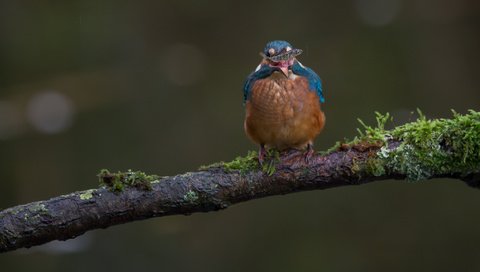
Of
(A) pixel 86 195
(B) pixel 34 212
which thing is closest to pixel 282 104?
(A) pixel 86 195

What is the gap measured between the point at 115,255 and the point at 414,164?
9.12ft

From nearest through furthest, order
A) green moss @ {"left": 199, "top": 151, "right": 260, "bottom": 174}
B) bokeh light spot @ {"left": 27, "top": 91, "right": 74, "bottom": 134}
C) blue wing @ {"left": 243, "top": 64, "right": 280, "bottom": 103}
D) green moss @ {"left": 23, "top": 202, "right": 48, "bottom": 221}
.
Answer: green moss @ {"left": 23, "top": 202, "right": 48, "bottom": 221} → green moss @ {"left": 199, "top": 151, "right": 260, "bottom": 174} → blue wing @ {"left": 243, "top": 64, "right": 280, "bottom": 103} → bokeh light spot @ {"left": 27, "top": 91, "right": 74, "bottom": 134}

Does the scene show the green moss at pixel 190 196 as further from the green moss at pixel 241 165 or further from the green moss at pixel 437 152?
the green moss at pixel 437 152

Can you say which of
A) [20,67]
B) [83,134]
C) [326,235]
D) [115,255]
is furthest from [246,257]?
[20,67]

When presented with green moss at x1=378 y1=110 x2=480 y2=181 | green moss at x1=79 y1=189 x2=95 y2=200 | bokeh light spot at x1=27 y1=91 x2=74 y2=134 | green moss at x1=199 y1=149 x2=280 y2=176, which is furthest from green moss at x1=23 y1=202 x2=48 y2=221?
bokeh light spot at x1=27 y1=91 x2=74 y2=134

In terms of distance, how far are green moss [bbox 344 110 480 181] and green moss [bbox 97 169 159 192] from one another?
71 centimetres

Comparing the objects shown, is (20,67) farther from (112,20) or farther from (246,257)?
(246,257)

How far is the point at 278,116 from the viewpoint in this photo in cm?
288

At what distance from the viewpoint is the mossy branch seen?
2.34 metres

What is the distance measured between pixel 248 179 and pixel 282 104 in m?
0.48

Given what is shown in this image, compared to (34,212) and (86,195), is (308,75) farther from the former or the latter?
(34,212)

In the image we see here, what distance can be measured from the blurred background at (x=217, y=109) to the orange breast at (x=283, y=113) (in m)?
1.91

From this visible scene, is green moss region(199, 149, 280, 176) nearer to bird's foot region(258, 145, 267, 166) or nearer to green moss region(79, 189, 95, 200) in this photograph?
bird's foot region(258, 145, 267, 166)

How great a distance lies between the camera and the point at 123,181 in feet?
7.96
